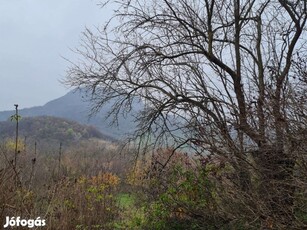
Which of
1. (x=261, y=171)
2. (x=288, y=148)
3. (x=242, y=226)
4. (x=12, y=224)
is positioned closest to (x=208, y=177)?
(x=242, y=226)

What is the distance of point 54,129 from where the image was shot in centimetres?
7131

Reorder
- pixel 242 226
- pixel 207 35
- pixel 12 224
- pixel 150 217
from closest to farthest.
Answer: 1. pixel 12 224
2. pixel 242 226
3. pixel 150 217
4. pixel 207 35

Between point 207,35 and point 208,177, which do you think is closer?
point 208,177

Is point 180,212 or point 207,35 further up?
point 207,35

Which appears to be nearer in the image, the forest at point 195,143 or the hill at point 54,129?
the forest at point 195,143

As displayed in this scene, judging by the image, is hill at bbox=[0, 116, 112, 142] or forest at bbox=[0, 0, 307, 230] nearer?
forest at bbox=[0, 0, 307, 230]

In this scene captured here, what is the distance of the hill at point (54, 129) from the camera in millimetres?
67688

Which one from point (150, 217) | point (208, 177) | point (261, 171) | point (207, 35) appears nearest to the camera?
point (261, 171)

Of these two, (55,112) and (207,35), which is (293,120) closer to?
(207,35)

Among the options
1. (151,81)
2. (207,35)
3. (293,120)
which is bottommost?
(293,120)

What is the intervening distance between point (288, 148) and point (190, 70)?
173 inches

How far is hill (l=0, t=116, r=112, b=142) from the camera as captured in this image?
67.7 m

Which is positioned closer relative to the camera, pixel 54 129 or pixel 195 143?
pixel 195 143

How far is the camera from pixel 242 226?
7.07 metres
